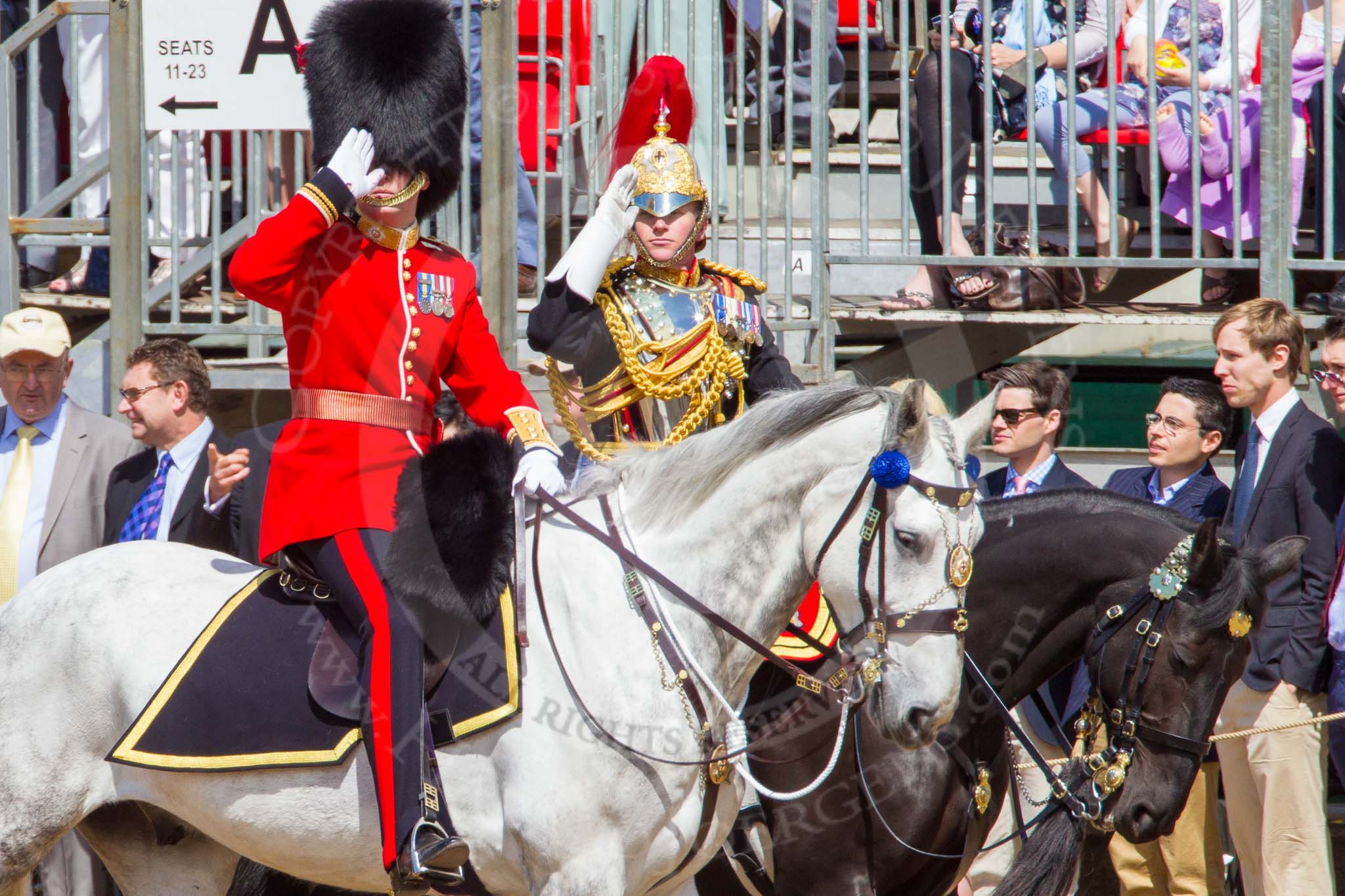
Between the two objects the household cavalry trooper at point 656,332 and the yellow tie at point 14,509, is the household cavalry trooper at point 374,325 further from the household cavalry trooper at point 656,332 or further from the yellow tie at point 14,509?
the yellow tie at point 14,509

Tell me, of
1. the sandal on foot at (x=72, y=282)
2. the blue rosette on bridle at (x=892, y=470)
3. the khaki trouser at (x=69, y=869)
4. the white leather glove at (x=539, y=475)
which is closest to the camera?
the blue rosette on bridle at (x=892, y=470)

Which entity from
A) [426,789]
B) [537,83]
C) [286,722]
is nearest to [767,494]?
[426,789]

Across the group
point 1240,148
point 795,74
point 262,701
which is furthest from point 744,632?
point 795,74

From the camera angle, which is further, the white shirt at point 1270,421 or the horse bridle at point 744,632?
the white shirt at point 1270,421

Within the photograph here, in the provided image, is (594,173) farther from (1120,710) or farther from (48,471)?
(1120,710)

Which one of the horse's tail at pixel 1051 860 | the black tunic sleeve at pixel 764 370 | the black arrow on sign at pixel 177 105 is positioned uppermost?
the black arrow on sign at pixel 177 105

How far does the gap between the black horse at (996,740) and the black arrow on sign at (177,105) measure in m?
2.81

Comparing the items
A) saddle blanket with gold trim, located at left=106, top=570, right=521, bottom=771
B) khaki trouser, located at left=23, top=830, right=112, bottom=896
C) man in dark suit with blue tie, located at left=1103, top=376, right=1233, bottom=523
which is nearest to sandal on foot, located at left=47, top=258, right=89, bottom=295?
A: khaki trouser, located at left=23, top=830, right=112, bottom=896

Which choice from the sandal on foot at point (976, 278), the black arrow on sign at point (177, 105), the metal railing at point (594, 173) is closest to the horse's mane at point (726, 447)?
the metal railing at point (594, 173)

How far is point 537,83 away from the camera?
252 inches

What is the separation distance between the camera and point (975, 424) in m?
3.34

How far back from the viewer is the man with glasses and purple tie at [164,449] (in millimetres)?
4758

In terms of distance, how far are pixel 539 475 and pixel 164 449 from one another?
182 centimetres

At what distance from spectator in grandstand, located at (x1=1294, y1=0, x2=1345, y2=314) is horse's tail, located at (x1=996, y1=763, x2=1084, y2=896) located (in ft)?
8.49
